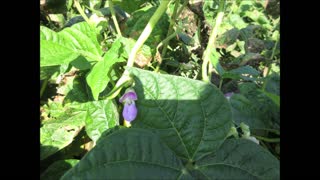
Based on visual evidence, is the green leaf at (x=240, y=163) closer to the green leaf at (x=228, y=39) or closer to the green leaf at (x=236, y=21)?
the green leaf at (x=228, y=39)

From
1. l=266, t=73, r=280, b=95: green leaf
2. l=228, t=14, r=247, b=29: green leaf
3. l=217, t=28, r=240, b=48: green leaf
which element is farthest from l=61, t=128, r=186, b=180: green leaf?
l=228, t=14, r=247, b=29: green leaf

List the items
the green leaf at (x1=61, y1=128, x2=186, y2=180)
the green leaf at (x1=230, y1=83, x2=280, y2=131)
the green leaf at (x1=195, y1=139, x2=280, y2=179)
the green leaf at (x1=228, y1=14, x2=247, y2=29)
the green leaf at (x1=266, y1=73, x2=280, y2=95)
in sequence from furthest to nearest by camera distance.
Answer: the green leaf at (x1=228, y1=14, x2=247, y2=29)
the green leaf at (x1=266, y1=73, x2=280, y2=95)
the green leaf at (x1=230, y1=83, x2=280, y2=131)
the green leaf at (x1=195, y1=139, x2=280, y2=179)
the green leaf at (x1=61, y1=128, x2=186, y2=180)

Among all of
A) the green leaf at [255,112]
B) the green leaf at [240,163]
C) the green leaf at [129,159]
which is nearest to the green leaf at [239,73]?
the green leaf at [255,112]

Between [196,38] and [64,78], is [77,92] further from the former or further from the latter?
[196,38]

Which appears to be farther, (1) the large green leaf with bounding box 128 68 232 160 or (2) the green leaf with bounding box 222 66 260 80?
(2) the green leaf with bounding box 222 66 260 80

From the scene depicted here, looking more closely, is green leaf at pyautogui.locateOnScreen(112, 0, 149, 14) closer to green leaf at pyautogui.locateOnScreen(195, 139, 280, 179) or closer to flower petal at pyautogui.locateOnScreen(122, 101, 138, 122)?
flower petal at pyautogui.locateOnScreen(122, 101, 138, 122)
